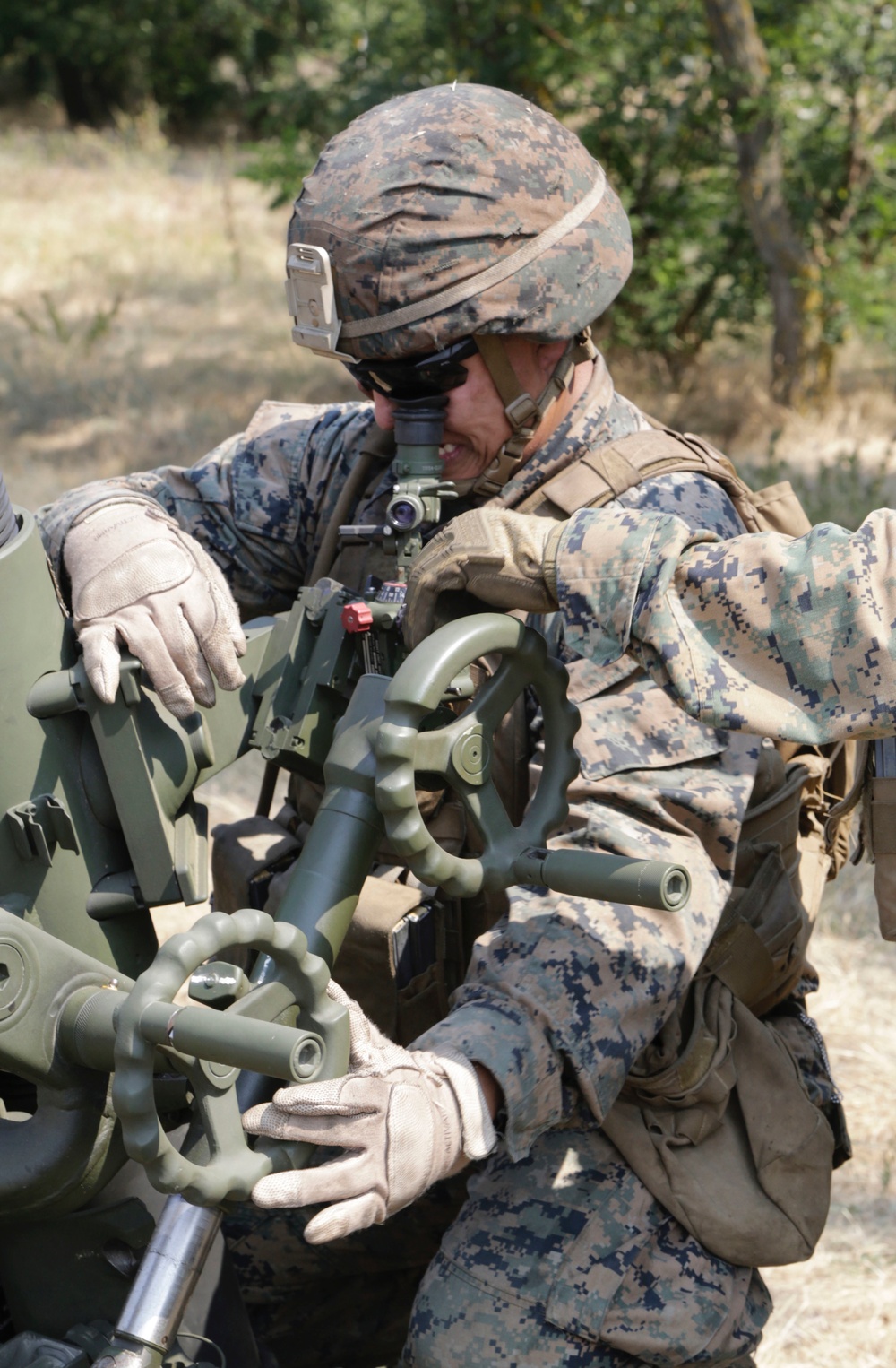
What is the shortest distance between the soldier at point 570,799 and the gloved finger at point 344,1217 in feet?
0.38

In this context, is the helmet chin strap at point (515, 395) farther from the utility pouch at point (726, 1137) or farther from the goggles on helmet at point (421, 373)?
the utility pouch at point (726, 1137)

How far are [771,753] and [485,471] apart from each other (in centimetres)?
77

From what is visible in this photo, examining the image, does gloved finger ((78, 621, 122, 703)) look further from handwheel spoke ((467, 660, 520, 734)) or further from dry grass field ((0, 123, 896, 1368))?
dry grass field ((0, 123, 896, 1368))

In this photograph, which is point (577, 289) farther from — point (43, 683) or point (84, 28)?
point (84, 28)

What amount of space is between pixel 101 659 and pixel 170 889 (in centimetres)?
36

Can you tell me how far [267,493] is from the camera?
3174 millimetres

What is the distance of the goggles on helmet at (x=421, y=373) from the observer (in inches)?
103

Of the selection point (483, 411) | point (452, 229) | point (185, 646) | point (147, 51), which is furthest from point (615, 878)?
point (147, 51)

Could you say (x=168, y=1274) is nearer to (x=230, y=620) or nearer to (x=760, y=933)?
(x=230, y=620)


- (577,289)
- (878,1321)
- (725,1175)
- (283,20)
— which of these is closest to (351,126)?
(577,289)

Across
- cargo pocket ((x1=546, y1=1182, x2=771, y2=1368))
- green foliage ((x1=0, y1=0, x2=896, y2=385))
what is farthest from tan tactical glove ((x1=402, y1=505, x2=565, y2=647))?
green foliage ((x1=0, y1=0, x2=896, y2=385))

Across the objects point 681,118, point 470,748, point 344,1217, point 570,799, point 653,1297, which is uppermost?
point 470,748

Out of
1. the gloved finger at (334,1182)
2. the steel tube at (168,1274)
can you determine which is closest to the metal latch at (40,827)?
the steel tube at (168,1274)

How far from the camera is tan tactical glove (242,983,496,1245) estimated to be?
1678 mm
